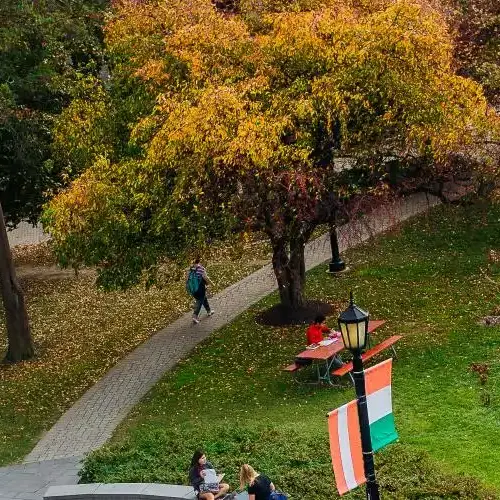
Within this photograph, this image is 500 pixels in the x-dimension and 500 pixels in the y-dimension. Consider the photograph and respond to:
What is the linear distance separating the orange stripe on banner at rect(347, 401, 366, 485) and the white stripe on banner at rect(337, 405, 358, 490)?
0.05 m

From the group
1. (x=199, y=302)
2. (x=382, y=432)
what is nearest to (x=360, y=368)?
(x=382, y=432)

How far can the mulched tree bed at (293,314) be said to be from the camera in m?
21.4

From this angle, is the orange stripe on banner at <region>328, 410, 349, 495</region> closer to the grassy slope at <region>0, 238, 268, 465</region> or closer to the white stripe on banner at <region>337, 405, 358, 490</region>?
the white stripe on banner at <region>337, 405, 358, 490</region>

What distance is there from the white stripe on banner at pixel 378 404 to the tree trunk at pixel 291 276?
8.86 metres

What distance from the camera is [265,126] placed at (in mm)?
17203

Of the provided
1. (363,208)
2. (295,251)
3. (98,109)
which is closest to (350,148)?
(363,208)

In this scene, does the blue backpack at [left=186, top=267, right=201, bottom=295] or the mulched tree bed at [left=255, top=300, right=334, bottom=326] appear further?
the blue backpack at [left=186, top=267, right=201, bottom=295]

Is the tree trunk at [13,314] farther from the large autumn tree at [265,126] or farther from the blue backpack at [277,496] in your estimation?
the blue backpack at [277,496]

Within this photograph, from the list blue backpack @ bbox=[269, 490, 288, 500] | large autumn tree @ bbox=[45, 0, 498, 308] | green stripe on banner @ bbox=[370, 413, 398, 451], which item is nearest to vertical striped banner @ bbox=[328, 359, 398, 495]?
green stripe on banner @ bbox=[370, 413, 398, 451]

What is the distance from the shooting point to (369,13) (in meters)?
19.3

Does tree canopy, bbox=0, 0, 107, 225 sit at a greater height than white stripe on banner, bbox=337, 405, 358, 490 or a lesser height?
greater

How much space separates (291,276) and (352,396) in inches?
205

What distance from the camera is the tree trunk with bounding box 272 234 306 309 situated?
20.3 metres

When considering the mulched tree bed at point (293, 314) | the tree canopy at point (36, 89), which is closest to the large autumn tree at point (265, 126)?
the mulched tree bed at point (293, 314)
